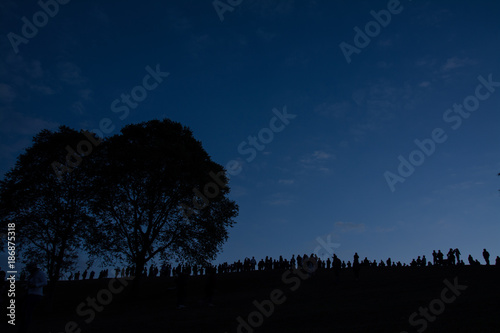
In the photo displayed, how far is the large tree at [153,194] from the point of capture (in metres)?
30.0

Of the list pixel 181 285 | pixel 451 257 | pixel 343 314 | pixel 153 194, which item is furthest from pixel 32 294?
pixel 451 257

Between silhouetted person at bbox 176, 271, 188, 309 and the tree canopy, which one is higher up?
the tree canopy

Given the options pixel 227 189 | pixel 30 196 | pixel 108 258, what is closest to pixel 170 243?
pixel 108 258

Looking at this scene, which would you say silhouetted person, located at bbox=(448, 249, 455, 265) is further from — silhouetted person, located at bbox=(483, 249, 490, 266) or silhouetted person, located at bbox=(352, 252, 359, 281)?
silhouetted person, located at bbox=(352, 252, 359, 281)

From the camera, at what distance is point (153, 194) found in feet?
101

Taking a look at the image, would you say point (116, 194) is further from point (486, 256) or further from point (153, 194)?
point (486, 256)

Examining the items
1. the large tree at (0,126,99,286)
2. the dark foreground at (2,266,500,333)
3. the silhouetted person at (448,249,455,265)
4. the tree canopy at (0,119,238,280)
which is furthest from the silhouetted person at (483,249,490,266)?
the large tree at (0,126,99,286)

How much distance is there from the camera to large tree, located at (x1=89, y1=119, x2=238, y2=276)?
2995cm

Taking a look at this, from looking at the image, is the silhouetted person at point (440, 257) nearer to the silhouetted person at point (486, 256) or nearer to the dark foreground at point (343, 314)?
the silhouetted person at point (486, 256)

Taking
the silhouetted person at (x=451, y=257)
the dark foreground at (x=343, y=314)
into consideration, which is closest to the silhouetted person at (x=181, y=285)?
the dark foreground at (x=343, y=314)

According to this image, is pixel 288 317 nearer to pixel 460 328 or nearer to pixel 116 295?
pixel 460 328

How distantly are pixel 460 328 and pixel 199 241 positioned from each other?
78.3 feet

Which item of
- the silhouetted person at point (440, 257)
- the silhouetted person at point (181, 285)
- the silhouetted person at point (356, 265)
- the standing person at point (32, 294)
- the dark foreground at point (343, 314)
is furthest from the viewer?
the silhouetted person at point (440, 257)

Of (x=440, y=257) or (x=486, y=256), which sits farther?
(x=440, y=257)
